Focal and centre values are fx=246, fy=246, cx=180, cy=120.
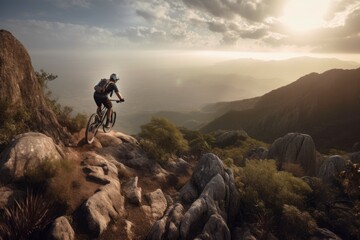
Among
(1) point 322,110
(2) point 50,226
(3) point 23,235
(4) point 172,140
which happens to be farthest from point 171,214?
(1) point 322,110

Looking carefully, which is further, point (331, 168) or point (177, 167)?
point (331, 168)

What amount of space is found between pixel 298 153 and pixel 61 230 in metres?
32.8

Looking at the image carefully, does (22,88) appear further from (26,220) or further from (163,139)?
(163,139)

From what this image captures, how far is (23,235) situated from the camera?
8.09 m

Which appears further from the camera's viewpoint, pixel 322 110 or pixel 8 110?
pixel 322 110

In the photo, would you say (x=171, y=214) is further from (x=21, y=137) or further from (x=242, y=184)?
(x=21, y=137)

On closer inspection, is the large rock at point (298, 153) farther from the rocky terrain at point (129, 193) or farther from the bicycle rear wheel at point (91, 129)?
the bicycle rear wheel at point (91, 129)

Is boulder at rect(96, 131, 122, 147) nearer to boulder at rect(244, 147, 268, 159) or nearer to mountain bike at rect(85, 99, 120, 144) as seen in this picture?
mountain bike at rect(85, 99, 120, 144)

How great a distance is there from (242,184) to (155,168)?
5.99 m

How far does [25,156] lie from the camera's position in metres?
10.6

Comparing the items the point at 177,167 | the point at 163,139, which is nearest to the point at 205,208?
the point at 177,167

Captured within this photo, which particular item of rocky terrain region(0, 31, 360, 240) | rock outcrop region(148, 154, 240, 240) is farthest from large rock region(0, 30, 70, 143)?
rock outcrop region(148, 154, 240, 240)

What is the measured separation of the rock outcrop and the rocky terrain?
0.16ft

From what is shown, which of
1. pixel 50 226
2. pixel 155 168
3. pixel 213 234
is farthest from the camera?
pixel 155 168
